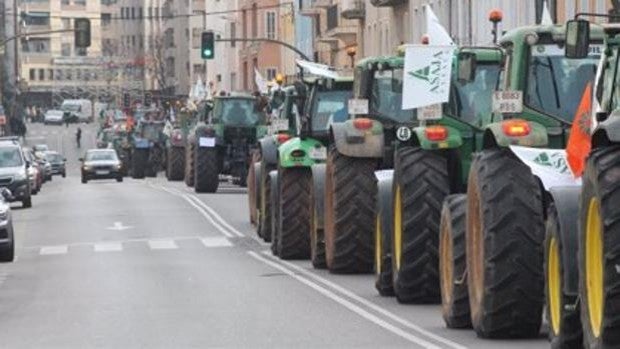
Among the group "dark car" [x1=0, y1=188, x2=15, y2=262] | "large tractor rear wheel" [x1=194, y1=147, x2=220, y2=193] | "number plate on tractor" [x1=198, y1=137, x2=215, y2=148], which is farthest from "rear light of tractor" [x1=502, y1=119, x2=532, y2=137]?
"large tractor rear wheel" [x1=194, y1=147, x2=220, y2=193]

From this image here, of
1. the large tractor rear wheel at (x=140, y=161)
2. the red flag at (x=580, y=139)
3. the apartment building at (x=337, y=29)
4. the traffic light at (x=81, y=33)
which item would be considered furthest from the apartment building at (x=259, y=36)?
the red flag at (x=580, y=139)

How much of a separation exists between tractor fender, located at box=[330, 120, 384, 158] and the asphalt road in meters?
1.38

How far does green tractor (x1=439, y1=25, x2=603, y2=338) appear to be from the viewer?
1591 cm

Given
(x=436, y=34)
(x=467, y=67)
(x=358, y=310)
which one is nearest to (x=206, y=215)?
(x=436, y=34)

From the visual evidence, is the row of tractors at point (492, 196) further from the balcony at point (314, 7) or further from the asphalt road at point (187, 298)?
the balcony at point (314, 7)

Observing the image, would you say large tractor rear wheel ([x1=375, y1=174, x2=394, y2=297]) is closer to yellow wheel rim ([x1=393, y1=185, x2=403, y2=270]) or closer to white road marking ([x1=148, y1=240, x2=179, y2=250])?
yellow wheel rim ([x1=393, y1=185, x2=403, y2=270])

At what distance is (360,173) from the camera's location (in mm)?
24188

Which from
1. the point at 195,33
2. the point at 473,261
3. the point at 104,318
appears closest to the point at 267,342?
the point at 473,261

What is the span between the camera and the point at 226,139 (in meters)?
53.8

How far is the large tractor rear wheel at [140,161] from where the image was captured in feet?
277

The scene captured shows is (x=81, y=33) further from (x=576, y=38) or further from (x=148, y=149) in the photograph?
(x=576, y=38)

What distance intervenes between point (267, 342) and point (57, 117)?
180m

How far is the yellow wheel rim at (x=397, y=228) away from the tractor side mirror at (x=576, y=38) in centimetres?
557

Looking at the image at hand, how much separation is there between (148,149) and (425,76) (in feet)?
214
